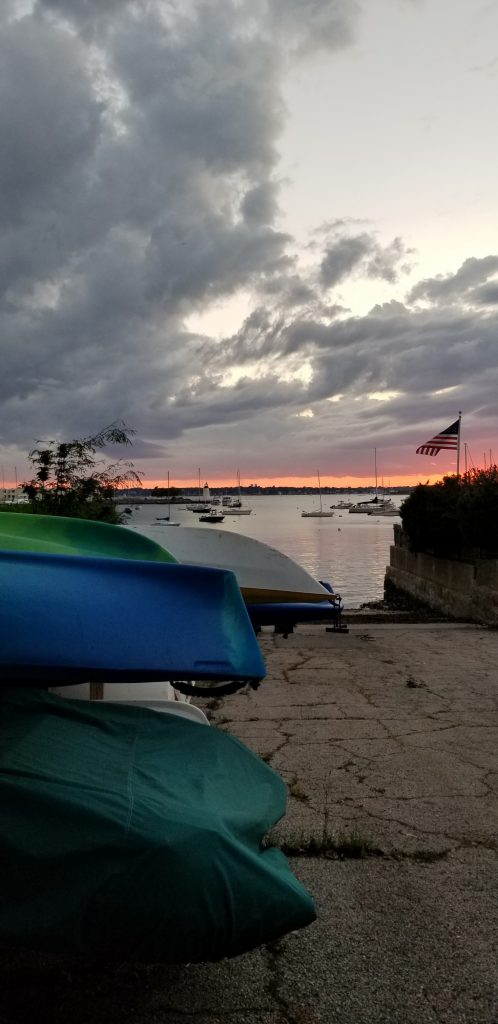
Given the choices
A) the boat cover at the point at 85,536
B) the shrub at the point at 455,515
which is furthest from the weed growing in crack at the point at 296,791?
the shrub at the point at 455,515

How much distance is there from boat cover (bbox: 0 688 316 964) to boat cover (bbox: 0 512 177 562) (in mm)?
1305

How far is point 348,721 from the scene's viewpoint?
555cm

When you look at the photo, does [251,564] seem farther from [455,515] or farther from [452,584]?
[452,584]

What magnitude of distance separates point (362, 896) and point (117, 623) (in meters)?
1.58

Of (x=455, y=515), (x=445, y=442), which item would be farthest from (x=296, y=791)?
(x=445, y=442)

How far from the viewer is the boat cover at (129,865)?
1962 millimetres

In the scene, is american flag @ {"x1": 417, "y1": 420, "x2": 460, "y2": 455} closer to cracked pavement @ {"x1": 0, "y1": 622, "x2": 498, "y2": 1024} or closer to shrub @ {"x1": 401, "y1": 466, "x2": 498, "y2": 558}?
shrub @ {"x1": 401, "y1": 466, "x2": 498, "y2": 558}

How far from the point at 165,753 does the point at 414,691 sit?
458 centimetres

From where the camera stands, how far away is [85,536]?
3619 mm

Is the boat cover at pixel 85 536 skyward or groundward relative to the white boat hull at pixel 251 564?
skyward

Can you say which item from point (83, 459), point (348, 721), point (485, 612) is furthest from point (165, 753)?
point (485, 612)

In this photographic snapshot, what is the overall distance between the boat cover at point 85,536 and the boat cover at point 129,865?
4.28 feet

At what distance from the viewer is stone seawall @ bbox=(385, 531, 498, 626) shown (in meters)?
11.4

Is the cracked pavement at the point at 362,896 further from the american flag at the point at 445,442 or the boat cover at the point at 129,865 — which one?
the american flag at the point at 445,442
